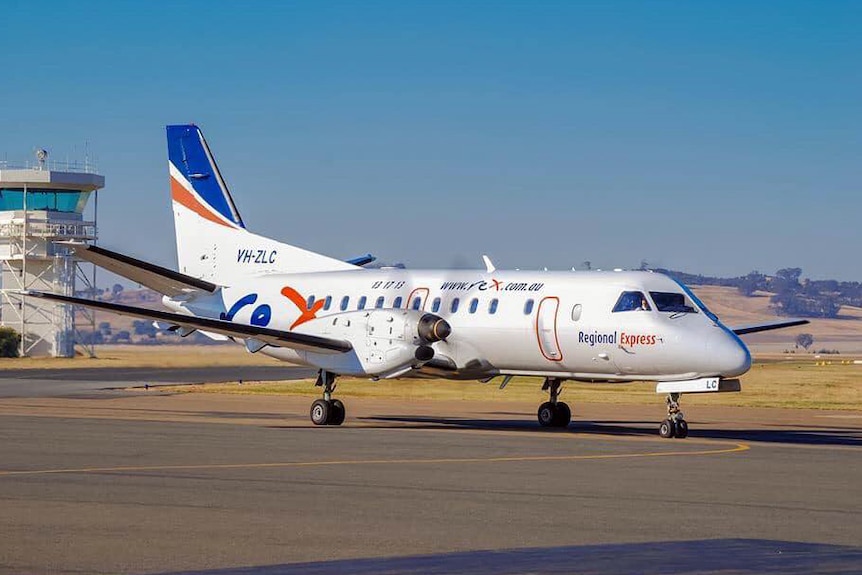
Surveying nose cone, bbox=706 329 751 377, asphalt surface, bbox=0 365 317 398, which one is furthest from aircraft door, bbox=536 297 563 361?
asphalt surface, bbox=0 365 317 398

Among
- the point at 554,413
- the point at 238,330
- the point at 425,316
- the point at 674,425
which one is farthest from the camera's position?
the point at 554,413

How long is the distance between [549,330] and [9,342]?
55114mm

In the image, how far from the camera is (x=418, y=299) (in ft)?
98.3

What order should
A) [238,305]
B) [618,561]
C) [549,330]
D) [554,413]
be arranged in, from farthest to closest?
[238,305]
[554,413]
[549,330]
[618,561]

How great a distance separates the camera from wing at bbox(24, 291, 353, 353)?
28219 mm

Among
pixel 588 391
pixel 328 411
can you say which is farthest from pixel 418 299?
pixel 588 391

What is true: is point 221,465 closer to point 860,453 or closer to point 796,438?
point 860,453

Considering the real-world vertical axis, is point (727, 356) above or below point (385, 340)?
below

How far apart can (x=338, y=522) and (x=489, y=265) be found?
720 inches

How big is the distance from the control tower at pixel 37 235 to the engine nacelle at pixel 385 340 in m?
45.9

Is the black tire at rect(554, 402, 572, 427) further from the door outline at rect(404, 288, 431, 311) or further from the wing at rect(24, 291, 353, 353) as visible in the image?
the wing at rect(24, 291, 353, 353)

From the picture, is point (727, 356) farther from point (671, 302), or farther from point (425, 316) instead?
point (425, 316)

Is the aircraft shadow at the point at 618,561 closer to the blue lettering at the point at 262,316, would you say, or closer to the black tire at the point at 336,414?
the black tire at the point at 336,414

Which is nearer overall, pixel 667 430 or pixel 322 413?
pixel 667 430
